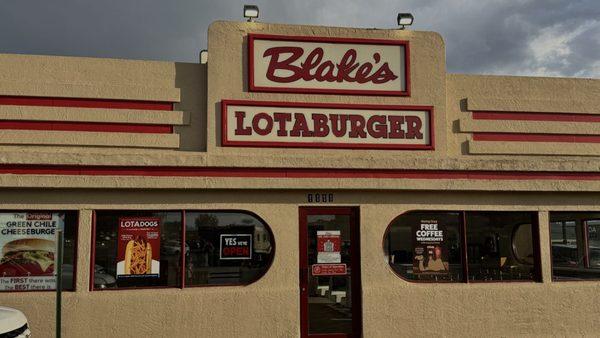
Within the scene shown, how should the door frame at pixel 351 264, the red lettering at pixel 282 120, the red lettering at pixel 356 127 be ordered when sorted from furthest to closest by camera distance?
the red lettering at pixel 356 127
the red lettering at pixel 282 120
the door frame at pixel 351 264

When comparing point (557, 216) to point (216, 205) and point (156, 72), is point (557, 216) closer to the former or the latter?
point (216, 205)

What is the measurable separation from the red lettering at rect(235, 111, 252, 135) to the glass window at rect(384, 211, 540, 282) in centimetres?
313

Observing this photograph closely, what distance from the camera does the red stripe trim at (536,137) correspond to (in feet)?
36.2

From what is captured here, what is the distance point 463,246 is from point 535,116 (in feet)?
10.2

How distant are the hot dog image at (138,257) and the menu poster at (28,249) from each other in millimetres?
1193

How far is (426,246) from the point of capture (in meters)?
10.4

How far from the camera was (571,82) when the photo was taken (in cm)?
1156

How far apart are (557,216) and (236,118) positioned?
6.45m


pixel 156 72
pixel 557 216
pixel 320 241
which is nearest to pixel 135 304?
pixel 320 241

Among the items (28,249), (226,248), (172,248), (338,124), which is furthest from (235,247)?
(28,249)

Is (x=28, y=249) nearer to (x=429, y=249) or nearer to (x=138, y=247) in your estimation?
(x=138, y=247)

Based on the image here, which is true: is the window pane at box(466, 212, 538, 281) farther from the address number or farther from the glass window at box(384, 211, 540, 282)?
the address number

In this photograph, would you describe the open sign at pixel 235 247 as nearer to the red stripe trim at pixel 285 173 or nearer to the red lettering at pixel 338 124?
the red stripe trim at pixel 285 173

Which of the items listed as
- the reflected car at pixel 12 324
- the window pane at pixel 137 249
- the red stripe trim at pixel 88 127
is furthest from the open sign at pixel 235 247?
the reflected car at pixel 12 324
